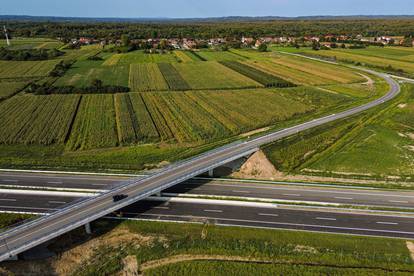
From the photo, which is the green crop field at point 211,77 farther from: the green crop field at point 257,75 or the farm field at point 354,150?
the farm field at point 354,150

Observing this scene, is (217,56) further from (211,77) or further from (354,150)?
(354,150)

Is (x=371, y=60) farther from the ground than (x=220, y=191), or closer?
farther from the ground

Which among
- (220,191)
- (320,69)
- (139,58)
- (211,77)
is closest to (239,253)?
(220,191)

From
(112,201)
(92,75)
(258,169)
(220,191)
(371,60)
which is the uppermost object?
(371,60)

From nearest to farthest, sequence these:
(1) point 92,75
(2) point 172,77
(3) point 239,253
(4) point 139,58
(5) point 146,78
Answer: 1. (3) point 239,253
2. (5) point 146,78
3. (2) point 172,77
4. (1) point 92,75
5. (4) point 139,58

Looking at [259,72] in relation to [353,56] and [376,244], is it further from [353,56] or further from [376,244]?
[376,244]

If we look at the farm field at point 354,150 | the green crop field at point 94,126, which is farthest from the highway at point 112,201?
the green crop field at point 94,126

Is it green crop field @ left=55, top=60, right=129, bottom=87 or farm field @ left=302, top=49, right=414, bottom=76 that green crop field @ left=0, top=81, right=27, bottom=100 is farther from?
farm field @ left=302, top=49, right=414, bottom=76
